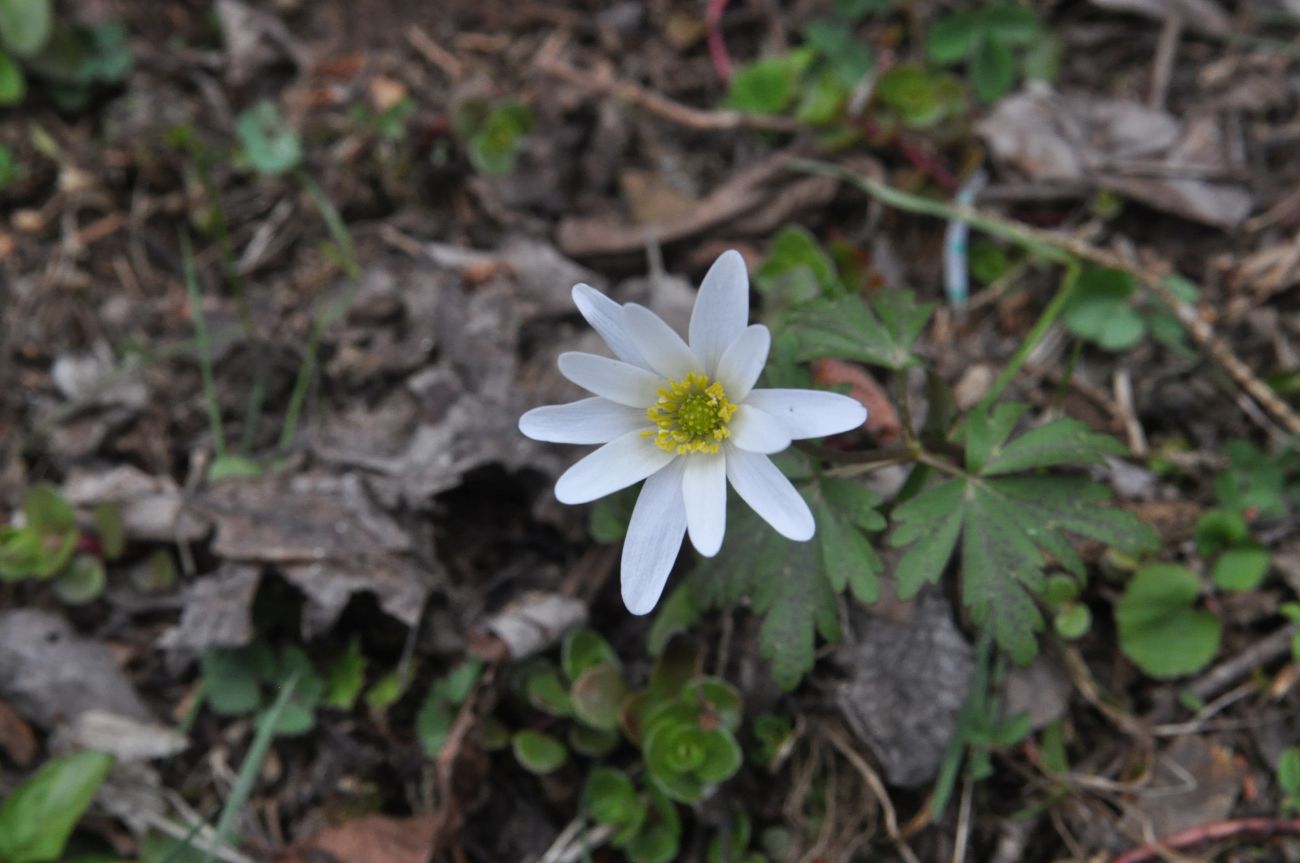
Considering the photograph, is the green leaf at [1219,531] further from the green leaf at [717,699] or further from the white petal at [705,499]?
the white petal at [705,499]

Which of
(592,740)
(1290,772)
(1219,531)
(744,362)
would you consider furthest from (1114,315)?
(592,740)

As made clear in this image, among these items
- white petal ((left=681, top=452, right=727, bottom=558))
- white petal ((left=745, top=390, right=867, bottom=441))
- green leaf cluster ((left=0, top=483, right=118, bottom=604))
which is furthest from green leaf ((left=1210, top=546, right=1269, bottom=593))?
green leaf cluster ((left=0, top=483, right=118, bottom=604))

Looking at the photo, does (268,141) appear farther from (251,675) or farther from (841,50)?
(841,50)

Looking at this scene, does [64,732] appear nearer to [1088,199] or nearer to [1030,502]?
[1030,502]

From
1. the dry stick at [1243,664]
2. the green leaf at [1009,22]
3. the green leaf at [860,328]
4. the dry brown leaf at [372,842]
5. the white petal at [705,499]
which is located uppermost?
the green leaf at [1009,22]

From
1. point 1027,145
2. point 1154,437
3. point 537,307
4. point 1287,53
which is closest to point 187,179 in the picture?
point 537,307

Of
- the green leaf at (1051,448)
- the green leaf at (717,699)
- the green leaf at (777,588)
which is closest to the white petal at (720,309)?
the green leaf at (777,588)

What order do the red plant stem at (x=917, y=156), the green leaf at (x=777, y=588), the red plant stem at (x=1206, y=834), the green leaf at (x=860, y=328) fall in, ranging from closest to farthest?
1. the green leaf at (x=777, y=588)
2. the green leaf at (x=860, y=328)
3. the red plant stem at (x=1206, y=834)
4. the red plant stem at (x=917, y=156)
